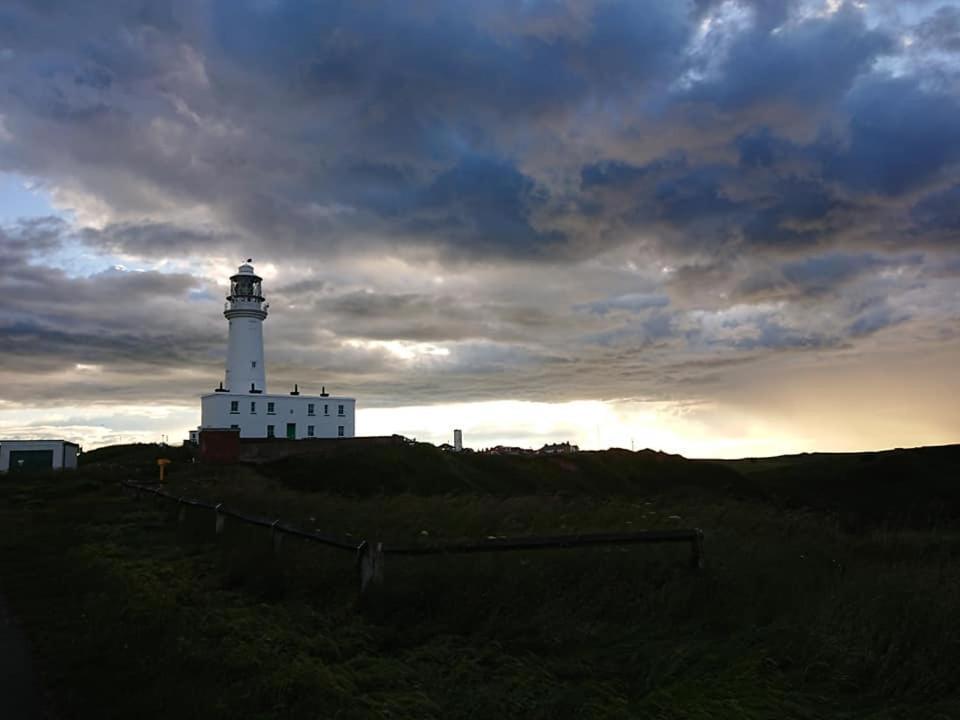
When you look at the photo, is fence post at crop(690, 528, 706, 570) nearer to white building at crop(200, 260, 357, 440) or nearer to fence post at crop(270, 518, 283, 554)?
fence post at crop(270, 518, 283, 554)

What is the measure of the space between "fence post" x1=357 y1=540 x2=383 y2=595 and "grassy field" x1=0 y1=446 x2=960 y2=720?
0.56 ft

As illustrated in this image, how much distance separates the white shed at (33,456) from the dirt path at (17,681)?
4098 centimetres

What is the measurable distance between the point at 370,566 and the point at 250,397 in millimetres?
51852

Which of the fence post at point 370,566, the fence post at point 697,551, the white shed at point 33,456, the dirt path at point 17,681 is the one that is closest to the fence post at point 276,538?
the fence post at point 370,566

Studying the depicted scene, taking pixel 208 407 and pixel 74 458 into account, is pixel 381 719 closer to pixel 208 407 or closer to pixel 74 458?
pixel 74 458

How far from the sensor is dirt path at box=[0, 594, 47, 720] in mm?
6160

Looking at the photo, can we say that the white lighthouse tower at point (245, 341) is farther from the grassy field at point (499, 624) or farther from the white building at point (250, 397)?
the grassy field at point (499, 624)

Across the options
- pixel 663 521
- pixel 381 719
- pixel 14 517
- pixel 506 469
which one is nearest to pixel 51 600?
pixel 381 719

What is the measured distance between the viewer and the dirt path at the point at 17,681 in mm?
6160

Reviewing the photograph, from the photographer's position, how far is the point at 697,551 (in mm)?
10125

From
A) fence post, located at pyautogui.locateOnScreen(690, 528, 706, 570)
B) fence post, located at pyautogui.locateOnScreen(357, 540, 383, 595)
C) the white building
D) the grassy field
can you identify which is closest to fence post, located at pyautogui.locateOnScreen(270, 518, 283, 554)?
the grassy field

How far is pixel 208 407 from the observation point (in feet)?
188

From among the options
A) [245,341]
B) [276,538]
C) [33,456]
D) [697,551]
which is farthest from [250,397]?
[697,551]

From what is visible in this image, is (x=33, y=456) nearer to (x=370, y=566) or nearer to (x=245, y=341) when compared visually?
(x=245, y=341)
